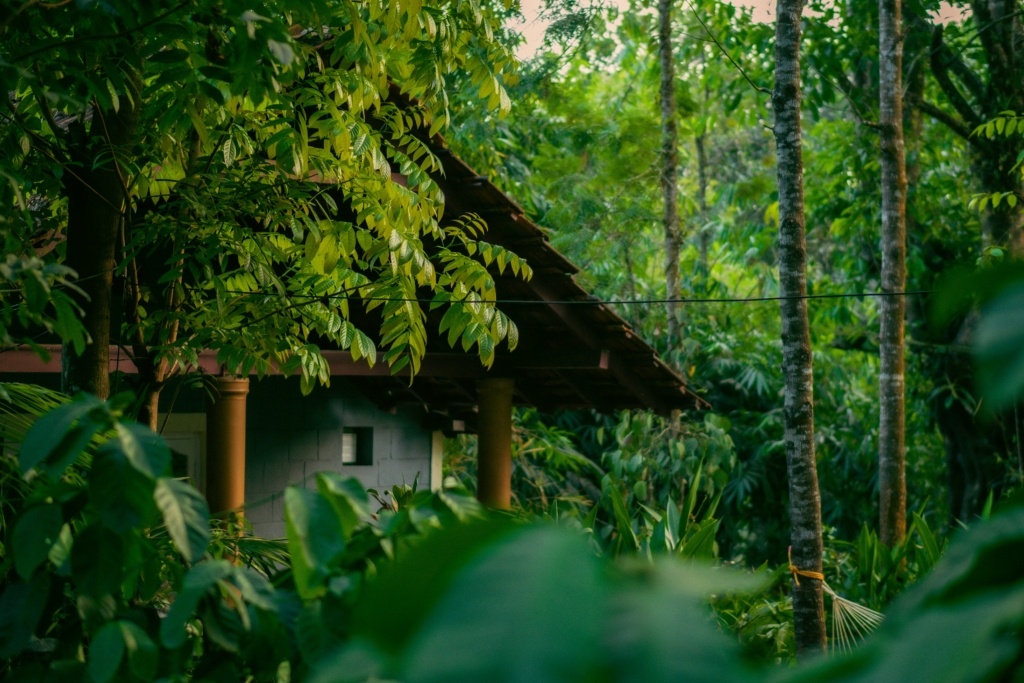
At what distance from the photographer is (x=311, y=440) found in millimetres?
7242

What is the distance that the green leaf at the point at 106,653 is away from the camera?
3.30 ft

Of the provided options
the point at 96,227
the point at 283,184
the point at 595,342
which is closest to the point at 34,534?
the point at 96,227

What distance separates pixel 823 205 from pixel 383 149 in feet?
25.4

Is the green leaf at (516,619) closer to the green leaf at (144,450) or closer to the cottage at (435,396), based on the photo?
the green leaf at (144,450)

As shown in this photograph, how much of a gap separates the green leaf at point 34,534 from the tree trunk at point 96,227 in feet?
5.94

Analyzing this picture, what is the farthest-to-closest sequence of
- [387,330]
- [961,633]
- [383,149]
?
1. [383,149]
2. [387,330]
3. [961,633]

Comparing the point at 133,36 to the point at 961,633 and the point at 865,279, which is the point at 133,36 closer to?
the point at 961,633

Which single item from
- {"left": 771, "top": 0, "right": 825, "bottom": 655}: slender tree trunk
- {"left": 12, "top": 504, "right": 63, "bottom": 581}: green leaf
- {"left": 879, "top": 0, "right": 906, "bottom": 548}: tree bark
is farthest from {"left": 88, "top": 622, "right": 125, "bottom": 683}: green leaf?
{"left": 879, "top": 0, "right": 906, "bottom": 548}: tree bark

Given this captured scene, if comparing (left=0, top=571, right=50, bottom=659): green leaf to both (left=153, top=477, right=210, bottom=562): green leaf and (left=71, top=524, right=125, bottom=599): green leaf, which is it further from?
(left=153, top=477, right=210, bottom=562): green leaf

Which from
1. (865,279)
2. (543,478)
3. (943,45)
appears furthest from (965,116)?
(543,478)

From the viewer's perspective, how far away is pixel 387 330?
3355 mm

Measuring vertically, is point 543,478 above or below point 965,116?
below

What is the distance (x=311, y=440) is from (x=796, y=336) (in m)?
4.07

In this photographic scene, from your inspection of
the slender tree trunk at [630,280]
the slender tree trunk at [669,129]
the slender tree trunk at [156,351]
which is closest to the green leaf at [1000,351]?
the slender tree trunk at [156,351]
